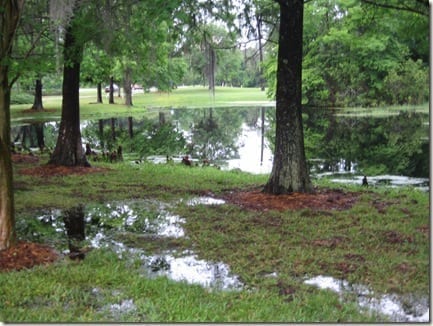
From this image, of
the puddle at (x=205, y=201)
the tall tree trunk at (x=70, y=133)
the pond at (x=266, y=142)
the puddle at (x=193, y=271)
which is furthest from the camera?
the pond at (x=266, y=142)

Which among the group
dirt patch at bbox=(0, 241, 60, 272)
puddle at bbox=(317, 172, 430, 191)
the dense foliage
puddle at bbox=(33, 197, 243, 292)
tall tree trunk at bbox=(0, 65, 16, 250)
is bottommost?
puddle at bbox=(317, 172, 430, 191)

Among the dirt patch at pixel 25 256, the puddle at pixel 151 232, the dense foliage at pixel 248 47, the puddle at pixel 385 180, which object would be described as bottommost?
the puddle at pixel 385 180

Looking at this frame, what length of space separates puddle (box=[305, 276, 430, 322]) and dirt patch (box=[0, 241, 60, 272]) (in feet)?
9.93

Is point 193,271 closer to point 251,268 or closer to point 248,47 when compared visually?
point 251,268

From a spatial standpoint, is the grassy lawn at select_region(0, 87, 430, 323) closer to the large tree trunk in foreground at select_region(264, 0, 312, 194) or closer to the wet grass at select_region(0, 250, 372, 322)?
the wet grass at select_region(0, 250, 372, 322)

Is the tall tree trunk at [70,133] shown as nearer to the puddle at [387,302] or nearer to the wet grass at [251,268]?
the wet grass at [251,268]

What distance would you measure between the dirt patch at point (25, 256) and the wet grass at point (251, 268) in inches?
9.4

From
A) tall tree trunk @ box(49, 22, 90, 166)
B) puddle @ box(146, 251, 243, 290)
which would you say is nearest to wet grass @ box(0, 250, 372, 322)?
puddle @ box(146, 251, 243, 290)

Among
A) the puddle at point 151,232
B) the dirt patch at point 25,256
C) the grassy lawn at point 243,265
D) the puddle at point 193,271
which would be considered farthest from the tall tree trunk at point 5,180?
the puddle at point 193,271

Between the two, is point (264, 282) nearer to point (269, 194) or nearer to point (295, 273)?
point (295, 273)

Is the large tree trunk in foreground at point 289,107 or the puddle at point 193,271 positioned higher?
the large tree trunk in foreground at point 289,107

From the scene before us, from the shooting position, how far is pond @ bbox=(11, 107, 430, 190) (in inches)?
615

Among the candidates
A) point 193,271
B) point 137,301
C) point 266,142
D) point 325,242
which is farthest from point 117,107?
point 137,301

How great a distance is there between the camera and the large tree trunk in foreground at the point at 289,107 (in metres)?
9.34
